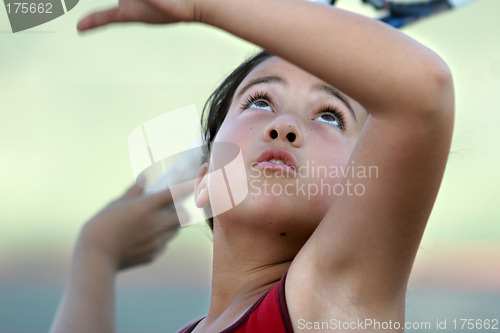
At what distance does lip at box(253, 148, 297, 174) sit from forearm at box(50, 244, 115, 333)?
0.51 m

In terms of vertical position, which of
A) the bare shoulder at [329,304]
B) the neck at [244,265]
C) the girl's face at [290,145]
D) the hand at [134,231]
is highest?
the girl's face at [290,145]

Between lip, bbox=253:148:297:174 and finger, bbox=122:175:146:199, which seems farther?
finger, bbox=122:175:146:199

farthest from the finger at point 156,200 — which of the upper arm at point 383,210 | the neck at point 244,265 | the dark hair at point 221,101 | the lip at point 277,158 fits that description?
the upper arm at point 383,210

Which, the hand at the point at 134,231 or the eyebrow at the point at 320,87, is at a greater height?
the eyebrow at the point at 320,87

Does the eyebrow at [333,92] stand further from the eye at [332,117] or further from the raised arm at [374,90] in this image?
the raised arm at [374,90]

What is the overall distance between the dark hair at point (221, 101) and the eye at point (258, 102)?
13 cm

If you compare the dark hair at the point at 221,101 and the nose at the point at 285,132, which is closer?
the nose at the point at 285,132

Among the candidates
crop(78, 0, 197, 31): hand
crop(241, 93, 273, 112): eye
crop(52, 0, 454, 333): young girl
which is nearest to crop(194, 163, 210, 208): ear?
crop(52, 0, 454, 333): young girl

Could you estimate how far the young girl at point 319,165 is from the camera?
0.62m

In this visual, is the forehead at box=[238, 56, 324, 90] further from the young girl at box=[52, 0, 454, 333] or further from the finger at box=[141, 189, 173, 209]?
the finger at box=[141, 189, 173, 209]

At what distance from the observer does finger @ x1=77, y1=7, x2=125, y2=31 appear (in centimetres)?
64

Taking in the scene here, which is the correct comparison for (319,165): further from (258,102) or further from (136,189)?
(136,189)

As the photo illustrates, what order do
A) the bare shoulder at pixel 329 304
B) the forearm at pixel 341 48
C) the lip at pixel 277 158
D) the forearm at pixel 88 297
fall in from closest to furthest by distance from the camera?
the forearm at pixel 341 48 → the bare shoulder at pixel 329 304 → the lip at pixel 277 158 → the forearm at pixel 88 297

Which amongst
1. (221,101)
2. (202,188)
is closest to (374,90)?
(202,188)
